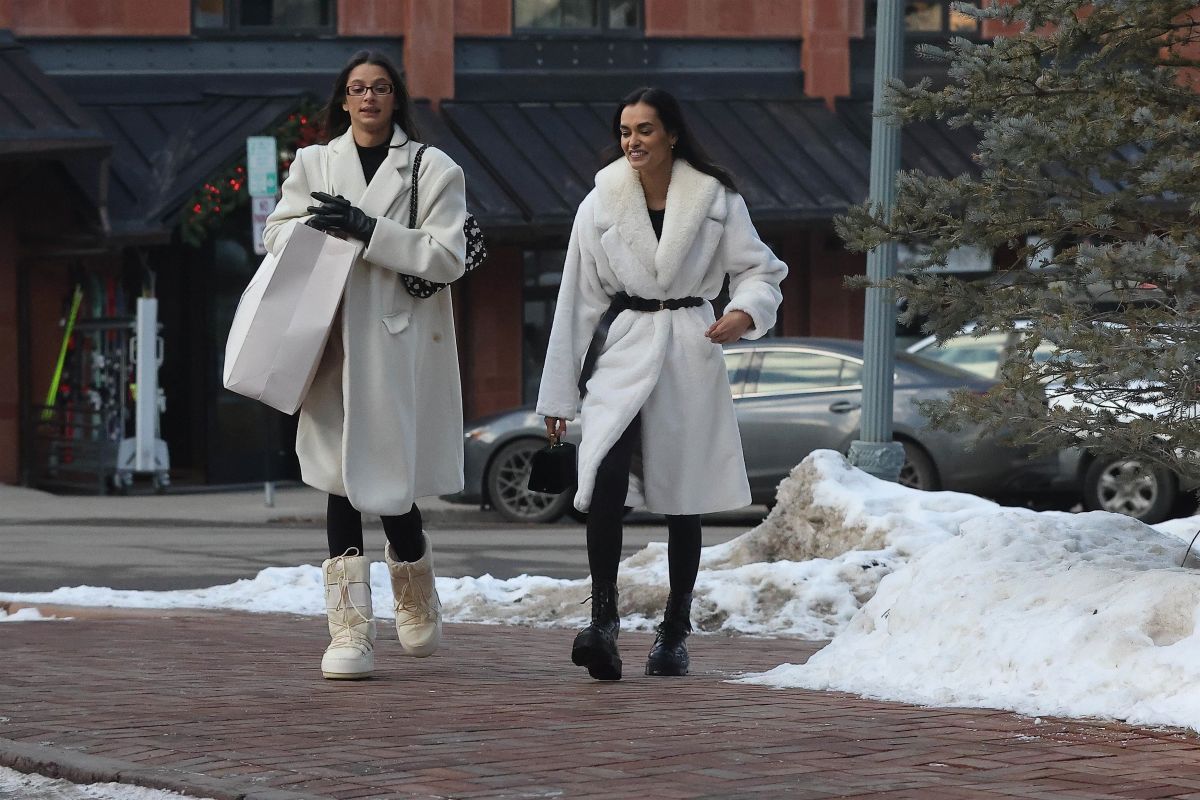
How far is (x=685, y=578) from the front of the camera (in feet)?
23.3

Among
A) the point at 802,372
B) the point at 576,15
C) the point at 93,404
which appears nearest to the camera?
the point at 802,372

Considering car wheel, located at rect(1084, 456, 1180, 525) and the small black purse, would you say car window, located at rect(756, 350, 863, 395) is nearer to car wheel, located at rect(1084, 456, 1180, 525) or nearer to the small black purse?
car wheel, located at rect(1084, 456, 1180, 525)

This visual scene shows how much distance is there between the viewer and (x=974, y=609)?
637 cm

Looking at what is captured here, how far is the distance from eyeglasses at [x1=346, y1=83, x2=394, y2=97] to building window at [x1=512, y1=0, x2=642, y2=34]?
16.8 meters

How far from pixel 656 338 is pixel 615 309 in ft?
0.70

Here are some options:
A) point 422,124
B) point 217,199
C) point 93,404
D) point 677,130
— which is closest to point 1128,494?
point 422,124

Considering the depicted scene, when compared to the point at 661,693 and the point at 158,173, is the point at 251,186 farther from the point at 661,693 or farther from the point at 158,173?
the point at 661,693

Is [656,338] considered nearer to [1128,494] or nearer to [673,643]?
[673,643]

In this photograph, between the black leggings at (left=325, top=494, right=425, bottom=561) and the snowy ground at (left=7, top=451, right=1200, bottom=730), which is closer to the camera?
the snowy ground at (left=7, top=451, right=1200, bottom=730)

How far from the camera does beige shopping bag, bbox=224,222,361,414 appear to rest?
6.68 meters

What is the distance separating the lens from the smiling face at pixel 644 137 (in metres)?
6.96

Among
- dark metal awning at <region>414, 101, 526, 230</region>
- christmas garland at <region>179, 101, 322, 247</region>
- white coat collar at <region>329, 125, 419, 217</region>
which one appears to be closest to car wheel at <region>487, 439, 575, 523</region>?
dark metal awning at <region>414, 101, 526, 230</region>

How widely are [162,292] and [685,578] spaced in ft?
50.2

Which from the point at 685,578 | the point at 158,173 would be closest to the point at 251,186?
the point at 158,173
